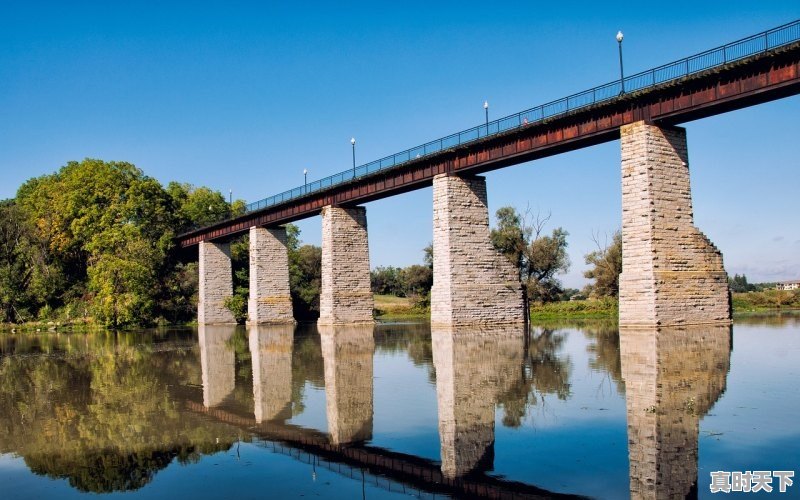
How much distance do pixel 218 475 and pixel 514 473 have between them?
364 cm

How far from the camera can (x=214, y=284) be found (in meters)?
69.4

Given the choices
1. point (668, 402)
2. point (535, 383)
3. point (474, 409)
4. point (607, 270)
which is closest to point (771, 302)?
point (607, 270)

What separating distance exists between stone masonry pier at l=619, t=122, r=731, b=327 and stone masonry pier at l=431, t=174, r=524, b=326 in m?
10.7

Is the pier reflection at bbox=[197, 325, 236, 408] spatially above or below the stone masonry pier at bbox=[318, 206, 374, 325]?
below

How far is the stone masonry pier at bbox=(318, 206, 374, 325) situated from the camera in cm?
5028

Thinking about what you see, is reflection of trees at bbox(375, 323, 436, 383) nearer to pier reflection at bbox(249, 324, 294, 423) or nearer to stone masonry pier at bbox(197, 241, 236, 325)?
pier reflection at bbox(249, 324, 294, 423)

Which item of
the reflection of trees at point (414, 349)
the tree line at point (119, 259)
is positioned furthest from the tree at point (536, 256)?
the reflection of trees at point (414, 349)

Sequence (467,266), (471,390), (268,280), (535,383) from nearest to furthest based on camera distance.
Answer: (471,390) → (535,383) → (467,266) → (268,280)

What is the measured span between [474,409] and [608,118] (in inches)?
889

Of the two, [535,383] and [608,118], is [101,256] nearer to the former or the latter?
[608,118]

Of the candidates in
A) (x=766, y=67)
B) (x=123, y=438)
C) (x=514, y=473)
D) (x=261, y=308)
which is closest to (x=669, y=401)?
(x=514, y=473)

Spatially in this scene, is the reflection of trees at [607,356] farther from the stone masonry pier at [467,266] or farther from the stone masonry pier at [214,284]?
the stone masonry pier at [214,284]

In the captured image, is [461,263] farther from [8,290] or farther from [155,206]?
[8,290]

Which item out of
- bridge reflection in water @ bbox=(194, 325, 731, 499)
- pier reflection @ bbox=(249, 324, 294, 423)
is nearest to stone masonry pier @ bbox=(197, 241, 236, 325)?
pier reflection @ bbox=(249, 324, 294, 423)
